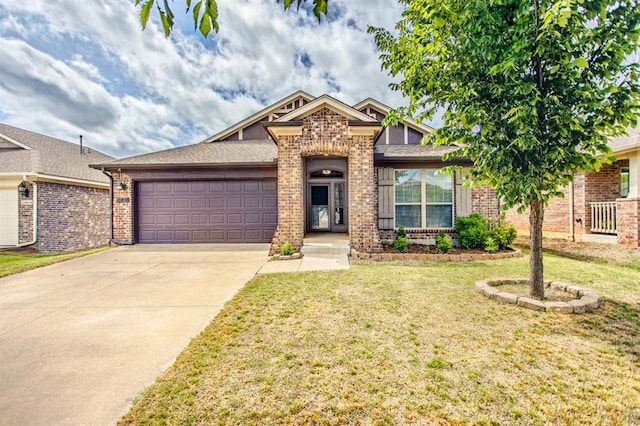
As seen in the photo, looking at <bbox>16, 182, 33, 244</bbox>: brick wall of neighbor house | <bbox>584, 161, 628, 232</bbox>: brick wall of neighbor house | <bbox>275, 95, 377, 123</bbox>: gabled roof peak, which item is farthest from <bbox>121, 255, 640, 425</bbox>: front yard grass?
<bbox>16, 182, 33, 244</bbox>: brick wall of neighbor house

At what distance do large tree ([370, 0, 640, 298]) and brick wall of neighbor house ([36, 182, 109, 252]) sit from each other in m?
14.4

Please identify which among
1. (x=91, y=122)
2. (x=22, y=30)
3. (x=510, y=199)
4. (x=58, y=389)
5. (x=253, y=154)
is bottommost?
(x=58, y=389)

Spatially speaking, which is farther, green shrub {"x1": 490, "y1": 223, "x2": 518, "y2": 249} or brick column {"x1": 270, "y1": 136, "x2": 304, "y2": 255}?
green shrub {"x1": 490, "y1": 223, "x2": 518, "y2": 249}

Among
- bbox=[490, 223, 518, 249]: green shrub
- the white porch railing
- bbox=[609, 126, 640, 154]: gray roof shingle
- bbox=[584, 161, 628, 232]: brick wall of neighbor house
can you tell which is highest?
bbox=[609, 126, 640, 154]: gray roof shingle

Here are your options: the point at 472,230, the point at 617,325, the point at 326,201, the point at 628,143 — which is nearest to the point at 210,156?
the point at 326,201

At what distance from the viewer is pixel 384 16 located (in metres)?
5.82

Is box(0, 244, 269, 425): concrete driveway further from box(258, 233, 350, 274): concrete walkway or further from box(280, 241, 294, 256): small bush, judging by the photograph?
box(280, 241, 294, 256): small bush

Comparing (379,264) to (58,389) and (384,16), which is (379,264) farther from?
(58,389)

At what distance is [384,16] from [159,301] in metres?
6.74

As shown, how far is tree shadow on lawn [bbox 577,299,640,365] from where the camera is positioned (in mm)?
3027

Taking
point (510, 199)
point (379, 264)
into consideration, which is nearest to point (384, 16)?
point (510, 199)

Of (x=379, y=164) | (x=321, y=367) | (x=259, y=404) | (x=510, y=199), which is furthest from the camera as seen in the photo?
(x=379, y=164)

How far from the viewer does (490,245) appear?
838 centimetres

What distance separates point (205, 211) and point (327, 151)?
5.24 metres
